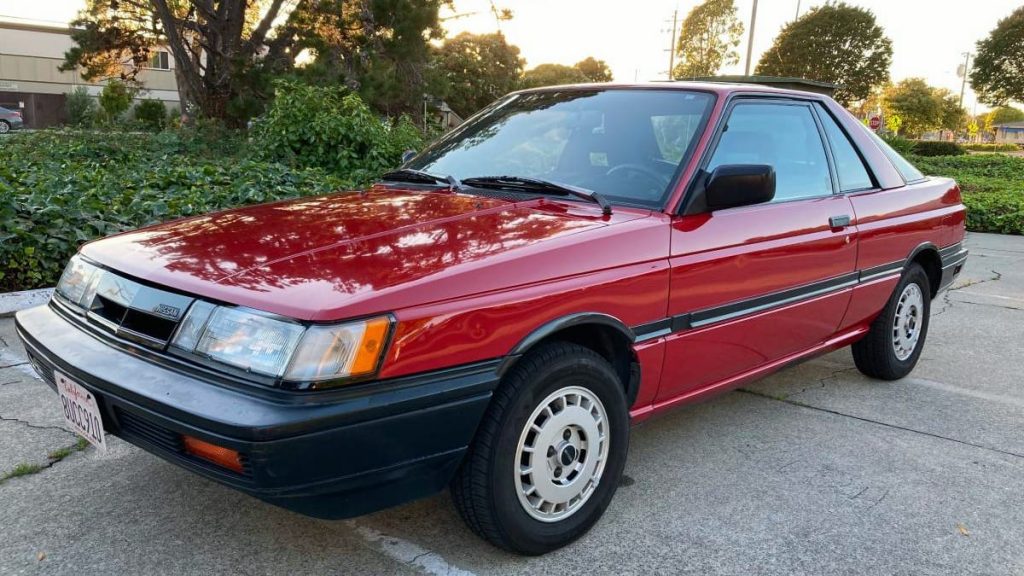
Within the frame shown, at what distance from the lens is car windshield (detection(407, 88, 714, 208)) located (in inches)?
114

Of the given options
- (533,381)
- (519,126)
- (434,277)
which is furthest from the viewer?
(519,126)

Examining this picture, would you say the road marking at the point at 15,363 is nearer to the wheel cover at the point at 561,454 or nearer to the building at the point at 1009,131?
the wheel cover at the point at 561,454

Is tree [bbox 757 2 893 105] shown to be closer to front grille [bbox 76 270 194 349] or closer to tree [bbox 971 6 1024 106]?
tree [bbox 971 6 1024 106]

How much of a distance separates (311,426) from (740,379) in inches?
75.6

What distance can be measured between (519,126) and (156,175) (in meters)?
5.01

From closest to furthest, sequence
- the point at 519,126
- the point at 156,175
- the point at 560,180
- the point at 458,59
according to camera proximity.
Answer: the point at 560,180, the point at 519,126, the point at 156,175, the point at 458,59

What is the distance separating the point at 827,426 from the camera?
141 inches

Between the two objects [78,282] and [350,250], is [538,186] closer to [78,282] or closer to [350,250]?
[350,250]

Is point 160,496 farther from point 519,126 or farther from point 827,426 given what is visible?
point 827,426

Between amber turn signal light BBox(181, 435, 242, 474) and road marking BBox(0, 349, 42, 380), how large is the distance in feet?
7.88

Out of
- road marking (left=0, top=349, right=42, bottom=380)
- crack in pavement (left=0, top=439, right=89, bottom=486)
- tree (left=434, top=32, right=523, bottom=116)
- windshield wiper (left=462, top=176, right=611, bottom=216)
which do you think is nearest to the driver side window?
windshield wiper (left=462, top=176, right=611, bottom=216)

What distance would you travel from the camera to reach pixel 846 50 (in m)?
43.6

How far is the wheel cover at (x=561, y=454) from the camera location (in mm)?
2291

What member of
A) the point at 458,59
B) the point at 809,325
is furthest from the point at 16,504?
the point at 458,59
